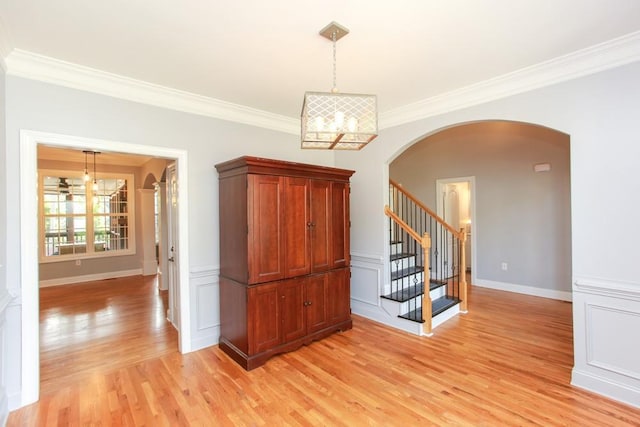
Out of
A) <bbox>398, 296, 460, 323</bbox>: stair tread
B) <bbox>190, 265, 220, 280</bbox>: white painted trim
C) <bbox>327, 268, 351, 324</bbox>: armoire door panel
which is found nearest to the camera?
<bbox>190, 265, 220, 280</bbox>: white painted trim

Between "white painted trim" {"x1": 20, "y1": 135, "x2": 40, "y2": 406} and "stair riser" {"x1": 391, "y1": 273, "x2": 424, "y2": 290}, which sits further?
"stair riser" {"x1": 391, "y1": 273, "x2": 424, "y2": 290}

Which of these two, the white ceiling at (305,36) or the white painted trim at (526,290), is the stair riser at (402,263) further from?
the white ceiling at (305,36)

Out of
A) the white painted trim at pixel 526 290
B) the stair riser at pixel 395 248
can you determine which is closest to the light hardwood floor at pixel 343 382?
the white painted trim at pixel 526 290

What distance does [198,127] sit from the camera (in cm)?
339

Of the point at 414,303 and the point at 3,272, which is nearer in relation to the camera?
the point at 3,272

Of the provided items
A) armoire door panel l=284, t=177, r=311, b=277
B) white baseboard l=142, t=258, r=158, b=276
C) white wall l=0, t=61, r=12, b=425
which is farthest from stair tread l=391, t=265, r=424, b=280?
white baseboard l=142, t=258, r=158, b=276

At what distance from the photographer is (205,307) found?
3.43 metres

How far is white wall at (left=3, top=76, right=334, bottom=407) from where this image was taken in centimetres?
239

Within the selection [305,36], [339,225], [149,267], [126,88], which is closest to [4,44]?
[126,88]

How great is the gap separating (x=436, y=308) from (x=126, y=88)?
4377 mm

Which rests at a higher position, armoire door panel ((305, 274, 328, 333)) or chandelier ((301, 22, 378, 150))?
chandelier ((301, 22, 378, 150))

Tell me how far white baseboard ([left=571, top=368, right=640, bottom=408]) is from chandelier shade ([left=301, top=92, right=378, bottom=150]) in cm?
271

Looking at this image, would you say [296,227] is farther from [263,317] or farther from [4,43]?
[4,43]

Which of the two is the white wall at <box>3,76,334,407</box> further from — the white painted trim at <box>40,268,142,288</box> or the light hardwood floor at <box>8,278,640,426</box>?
the white painted trim at <box>40,268,142,288</box>
